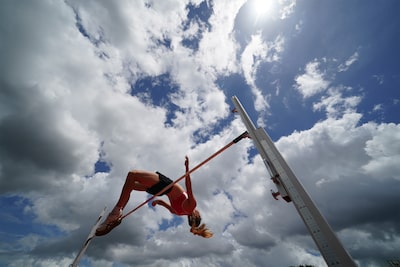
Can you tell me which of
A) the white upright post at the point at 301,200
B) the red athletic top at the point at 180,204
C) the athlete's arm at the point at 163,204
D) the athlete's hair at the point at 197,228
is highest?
the athlete's arm at the point at 163,204

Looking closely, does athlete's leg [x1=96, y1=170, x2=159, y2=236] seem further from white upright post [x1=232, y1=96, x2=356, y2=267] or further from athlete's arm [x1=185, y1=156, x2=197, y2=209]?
white upright post [x1=232, y1=96, x2=356, y2=267]

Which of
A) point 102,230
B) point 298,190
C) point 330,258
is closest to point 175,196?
point 102,230

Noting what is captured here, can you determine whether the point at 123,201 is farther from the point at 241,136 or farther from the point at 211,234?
the point at 241,136

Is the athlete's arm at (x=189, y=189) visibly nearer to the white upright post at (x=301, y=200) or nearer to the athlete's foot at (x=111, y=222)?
the athlete's foot at (x=111, y=222)

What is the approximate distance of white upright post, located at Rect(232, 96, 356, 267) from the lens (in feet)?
8.29

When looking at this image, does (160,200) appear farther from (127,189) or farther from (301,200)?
(301,200)

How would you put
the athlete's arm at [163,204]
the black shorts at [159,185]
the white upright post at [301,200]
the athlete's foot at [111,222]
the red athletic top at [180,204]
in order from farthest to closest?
the athlete's arm at [163,204]
the red athletic top at [180,204]
the black shorts at [159,185]
the athlete's foot at [111,222]
the white upright post at [301,200]

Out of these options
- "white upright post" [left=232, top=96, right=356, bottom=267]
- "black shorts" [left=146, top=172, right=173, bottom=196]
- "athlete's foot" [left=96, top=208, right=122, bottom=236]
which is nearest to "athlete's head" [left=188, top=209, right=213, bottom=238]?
"black shorts" [left=146, top=172, right=173, bottom=196]

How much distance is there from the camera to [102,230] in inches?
212

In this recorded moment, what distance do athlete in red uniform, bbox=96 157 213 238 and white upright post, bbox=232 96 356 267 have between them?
2821 millimetres

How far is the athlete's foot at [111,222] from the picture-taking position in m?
5.36

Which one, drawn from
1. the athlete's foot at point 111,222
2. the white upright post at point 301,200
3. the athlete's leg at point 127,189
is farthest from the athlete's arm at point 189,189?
the white upright post at point 301,200

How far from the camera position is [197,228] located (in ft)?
21.0

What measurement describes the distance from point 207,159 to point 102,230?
3832mm
